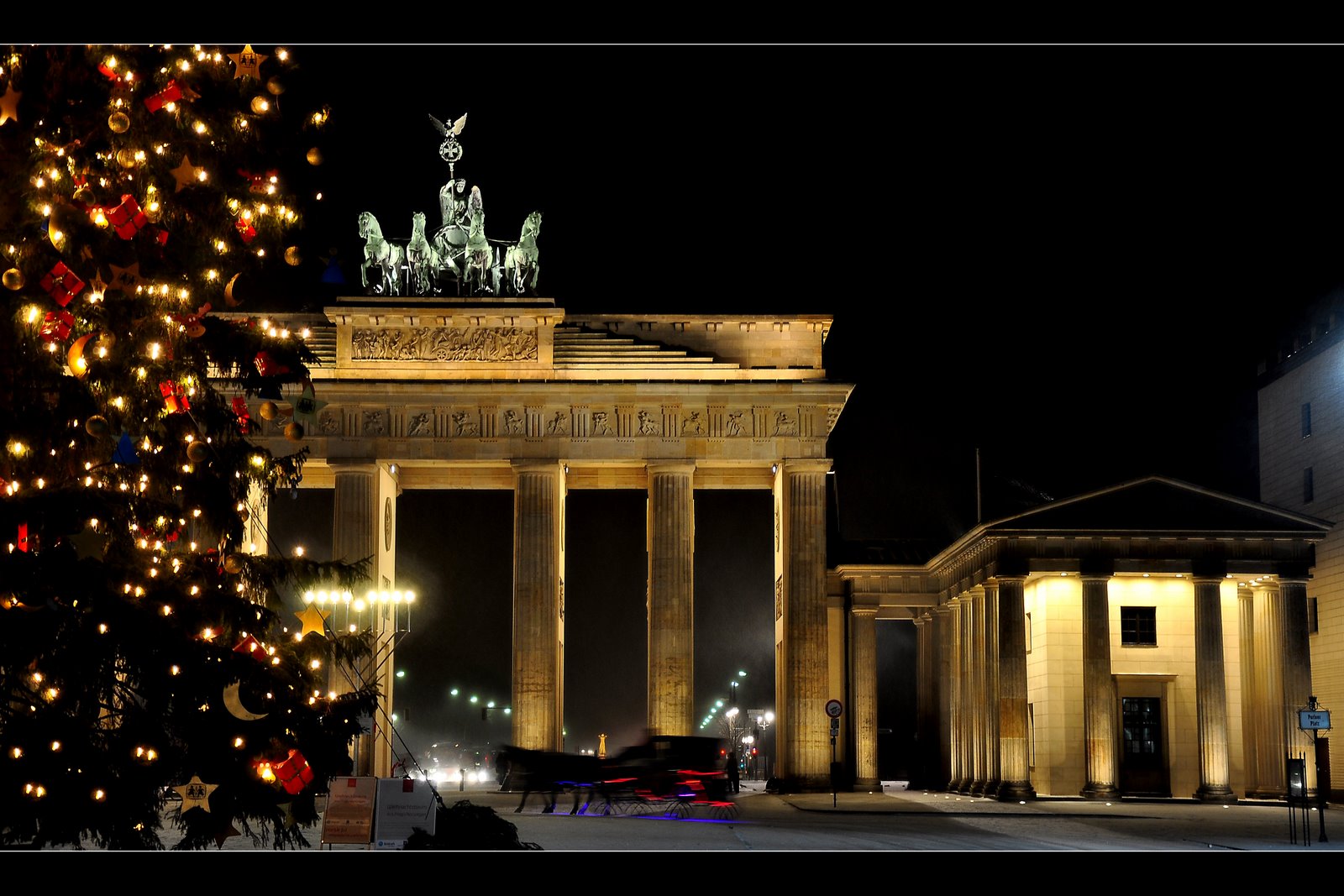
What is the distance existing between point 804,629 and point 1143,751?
12147 millimetres

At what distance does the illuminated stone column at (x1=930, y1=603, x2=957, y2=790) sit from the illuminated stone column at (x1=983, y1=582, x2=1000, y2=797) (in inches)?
342

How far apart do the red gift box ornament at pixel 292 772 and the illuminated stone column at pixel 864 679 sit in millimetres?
43421

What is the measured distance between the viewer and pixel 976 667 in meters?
51.6

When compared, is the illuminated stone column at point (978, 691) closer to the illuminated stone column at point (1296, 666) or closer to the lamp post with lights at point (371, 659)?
the illuminated stone column at point (1296, 666)

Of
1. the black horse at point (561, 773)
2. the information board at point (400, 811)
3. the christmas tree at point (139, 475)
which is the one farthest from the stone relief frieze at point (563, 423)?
the christmas tree at point (139, 475)

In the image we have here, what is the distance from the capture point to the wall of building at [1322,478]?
5034 cm

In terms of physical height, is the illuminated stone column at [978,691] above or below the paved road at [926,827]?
above

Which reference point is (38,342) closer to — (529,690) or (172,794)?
(172,794)

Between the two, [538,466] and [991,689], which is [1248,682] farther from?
[538,466]

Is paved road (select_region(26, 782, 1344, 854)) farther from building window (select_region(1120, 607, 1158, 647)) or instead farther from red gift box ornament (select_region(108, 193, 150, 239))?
red gift box ornament (select_region(108, 193, 150, 239))

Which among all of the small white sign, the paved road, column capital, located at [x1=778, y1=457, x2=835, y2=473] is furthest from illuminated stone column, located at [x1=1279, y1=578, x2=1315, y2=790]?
column capital, located at [x1=778, y1=457, x2=835, y2=473]

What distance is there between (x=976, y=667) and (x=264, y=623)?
1511 inches

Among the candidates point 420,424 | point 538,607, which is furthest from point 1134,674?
point 420,424
